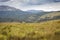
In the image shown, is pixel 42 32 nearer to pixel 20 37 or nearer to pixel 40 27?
pixel 40 27

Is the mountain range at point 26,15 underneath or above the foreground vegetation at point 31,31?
above

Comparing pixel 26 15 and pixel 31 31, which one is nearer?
pixel 31 31

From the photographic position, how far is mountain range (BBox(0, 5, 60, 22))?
1.96 meters

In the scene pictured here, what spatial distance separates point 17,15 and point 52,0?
588mm

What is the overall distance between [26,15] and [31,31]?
271 mm

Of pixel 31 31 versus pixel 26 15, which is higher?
pixel 26 15

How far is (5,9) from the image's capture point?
2.04 meters

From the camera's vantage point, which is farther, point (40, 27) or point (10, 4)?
point (10, 4)

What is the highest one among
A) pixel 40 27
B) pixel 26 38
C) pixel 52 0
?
pixel 52 0

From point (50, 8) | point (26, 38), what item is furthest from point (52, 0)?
point (26, 38)

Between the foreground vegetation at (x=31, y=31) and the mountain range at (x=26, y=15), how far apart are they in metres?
0.07

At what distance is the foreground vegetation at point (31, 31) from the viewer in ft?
6.02

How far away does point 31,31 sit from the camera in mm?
1880

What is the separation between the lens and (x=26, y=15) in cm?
200
